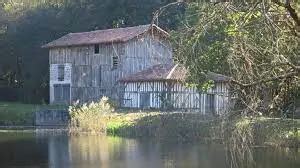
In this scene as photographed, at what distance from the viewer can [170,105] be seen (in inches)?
1578

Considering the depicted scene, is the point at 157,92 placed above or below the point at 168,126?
above

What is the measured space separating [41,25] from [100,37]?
7.86m

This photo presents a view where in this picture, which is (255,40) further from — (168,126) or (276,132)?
(168,126)

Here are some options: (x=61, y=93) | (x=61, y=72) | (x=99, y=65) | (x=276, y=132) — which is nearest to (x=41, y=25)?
(x=61, y=72)

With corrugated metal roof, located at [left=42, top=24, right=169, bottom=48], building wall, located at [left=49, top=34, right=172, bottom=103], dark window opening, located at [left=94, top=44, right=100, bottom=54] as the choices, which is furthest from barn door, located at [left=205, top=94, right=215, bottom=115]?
dark window opening, located at [left=94, top=44, right=100, bottom=54]

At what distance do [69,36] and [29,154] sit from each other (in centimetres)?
2598

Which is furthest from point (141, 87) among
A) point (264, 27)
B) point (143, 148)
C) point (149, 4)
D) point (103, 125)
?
point (264, 27)

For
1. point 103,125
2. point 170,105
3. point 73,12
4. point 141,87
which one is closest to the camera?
point 103,125

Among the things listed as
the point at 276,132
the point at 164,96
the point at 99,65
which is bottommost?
the point at 276,132

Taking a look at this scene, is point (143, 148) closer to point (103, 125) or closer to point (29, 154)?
point (29, 154)

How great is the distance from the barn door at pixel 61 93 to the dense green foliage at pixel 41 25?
9.63ft

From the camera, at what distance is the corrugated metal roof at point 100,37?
4515 cm

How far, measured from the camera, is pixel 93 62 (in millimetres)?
48406

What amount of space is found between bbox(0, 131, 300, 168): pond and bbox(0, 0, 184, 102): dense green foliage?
21.9 metres
